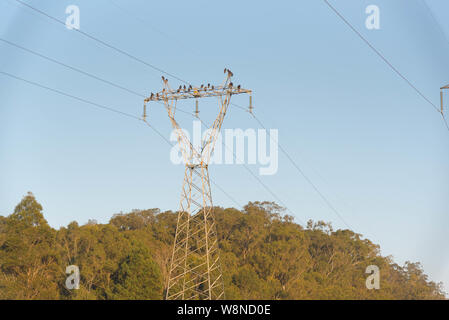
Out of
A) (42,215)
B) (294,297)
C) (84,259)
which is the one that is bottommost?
(294,297)

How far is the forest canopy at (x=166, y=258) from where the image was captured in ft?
162

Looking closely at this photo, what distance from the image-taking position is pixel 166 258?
6047 centimetres

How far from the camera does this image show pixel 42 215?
52.2 metres

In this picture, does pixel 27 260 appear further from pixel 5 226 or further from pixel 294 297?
pixel 294 297

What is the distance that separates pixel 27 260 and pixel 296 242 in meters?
31.5

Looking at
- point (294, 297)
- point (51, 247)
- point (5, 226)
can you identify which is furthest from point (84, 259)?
point (294, 297)

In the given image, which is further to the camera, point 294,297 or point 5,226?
point 294,297

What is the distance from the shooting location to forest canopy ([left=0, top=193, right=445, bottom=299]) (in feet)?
162
